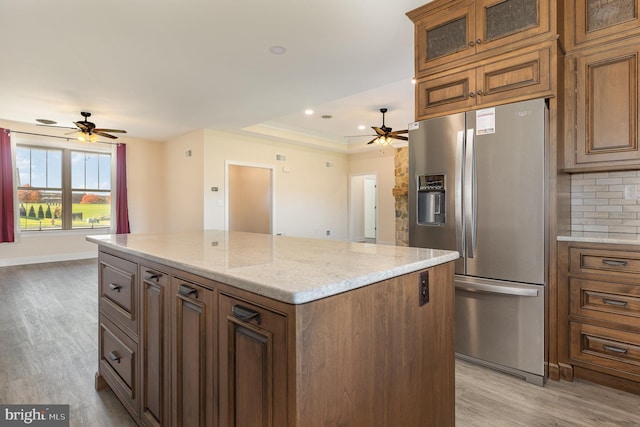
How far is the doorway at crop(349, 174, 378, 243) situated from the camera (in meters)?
9.45

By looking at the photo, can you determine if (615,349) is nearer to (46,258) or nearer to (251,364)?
(251,364)

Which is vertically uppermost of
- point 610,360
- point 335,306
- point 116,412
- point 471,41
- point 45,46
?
point 45,46

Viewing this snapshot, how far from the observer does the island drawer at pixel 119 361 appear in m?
1.65

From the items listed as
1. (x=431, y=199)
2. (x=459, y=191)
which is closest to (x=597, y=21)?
(x=459, y=191)

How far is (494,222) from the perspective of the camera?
2.16 m

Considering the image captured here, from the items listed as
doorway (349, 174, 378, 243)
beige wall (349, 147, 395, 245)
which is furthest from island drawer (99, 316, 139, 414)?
doorway (349, 174, 378, 243)

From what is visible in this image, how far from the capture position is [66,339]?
9.32 feet

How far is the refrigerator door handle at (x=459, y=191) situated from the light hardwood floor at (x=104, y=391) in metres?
0.87

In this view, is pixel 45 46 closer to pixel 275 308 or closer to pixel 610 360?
pixel 275 308

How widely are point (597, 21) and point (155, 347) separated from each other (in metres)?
3.10

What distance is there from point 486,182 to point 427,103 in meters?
0.74

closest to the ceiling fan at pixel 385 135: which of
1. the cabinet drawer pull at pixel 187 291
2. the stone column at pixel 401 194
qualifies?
the stone column at pixel 401 194

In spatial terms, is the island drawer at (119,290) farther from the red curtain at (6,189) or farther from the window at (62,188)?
the window at (62,188)

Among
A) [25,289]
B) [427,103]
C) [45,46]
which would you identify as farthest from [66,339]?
[427,103]
